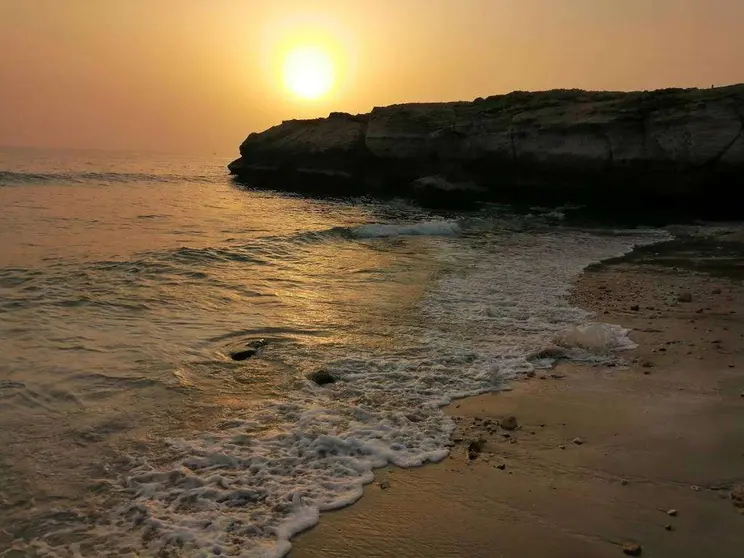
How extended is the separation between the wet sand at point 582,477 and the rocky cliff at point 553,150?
18.8 metres

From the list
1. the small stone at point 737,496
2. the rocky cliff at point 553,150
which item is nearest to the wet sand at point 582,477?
the small stone at point 737,496

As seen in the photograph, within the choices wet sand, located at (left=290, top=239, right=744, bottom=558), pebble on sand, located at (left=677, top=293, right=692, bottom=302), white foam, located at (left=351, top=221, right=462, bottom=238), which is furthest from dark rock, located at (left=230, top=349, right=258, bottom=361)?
white foam, located at (left=351, top=221, right=462, bottom=238)

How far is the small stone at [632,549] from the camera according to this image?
2975 millimetres

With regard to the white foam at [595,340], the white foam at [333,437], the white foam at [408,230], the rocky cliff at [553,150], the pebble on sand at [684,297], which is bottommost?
the white foam at [333,437]

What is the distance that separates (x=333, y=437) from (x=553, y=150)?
23.4 m

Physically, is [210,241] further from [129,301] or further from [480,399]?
[480,399]

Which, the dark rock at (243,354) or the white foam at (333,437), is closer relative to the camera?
the white foam at (333,437)

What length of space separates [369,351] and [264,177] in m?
38.1

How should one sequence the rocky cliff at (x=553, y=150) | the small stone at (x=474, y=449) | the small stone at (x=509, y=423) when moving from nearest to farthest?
the small stone at (x=474, y=449) → the small stone at (x=509, y=423) → the rocky cliff at (x=553, y=150)

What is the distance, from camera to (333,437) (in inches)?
173

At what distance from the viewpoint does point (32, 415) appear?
4.67 m

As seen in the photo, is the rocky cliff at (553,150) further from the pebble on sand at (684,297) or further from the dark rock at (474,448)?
the dark rock at (474,448)

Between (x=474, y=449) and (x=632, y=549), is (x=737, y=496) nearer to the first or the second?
(x=632, y=549)

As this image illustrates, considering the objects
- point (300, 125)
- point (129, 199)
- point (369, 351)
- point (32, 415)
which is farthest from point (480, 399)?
point (300, 125)
